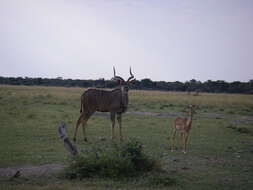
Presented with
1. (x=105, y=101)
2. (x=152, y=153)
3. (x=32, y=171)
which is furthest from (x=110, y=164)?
(x=105, y=101)

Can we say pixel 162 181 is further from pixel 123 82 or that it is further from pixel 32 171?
pixel 123 82

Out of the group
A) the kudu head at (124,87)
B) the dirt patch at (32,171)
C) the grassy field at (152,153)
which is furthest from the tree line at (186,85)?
the dirt patch at (32,171)

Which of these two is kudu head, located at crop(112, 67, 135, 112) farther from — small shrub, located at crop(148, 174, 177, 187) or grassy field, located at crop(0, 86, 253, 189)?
small shrub, located at crop(148, 174, 177, 187)

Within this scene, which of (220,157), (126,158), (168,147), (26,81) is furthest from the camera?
(26,81)

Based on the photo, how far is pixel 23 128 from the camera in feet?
55.4

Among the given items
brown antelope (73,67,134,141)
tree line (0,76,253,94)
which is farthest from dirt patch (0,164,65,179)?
tree line (0,76,253,94)

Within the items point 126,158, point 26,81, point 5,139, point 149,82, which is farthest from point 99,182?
point 26,81

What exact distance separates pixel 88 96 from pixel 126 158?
7093 mm

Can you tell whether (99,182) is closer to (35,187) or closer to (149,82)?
(35,187)

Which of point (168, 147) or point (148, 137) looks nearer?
point (168, 147)

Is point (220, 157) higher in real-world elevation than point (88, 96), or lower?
lower

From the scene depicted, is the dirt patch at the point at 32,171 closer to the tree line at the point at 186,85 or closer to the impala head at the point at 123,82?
the impala head at the point at 123,82

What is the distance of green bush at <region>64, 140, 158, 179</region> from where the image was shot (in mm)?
8672

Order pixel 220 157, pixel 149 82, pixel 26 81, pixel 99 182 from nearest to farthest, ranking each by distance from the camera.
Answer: pixel 99 182 < pixel 220 157 < pixel 149 82 < pixel 26 81
